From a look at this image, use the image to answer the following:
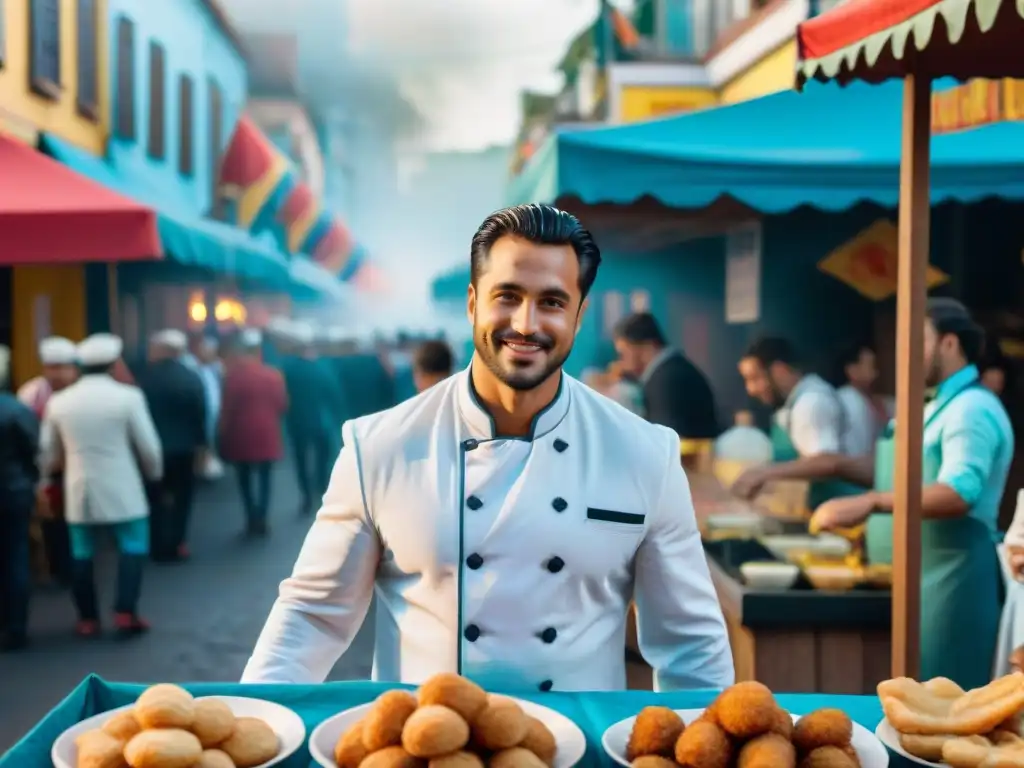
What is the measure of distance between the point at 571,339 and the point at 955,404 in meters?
2.41

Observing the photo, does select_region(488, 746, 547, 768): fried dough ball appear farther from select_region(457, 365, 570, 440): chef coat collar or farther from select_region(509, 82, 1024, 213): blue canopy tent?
select_region(509, 82, 1024, 213): blue canopy tent

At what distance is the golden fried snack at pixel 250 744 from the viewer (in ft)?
5.88

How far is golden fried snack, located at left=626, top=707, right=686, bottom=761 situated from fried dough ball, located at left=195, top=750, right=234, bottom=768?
2.04 ft

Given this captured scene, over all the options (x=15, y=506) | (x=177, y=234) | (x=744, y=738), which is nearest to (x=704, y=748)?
(x=744, y=738)

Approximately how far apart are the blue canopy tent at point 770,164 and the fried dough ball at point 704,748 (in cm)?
388

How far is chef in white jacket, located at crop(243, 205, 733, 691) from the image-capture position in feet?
7.80

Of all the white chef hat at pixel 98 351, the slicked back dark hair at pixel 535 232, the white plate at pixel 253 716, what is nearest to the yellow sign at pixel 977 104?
the white chef hat at pixel 98 351

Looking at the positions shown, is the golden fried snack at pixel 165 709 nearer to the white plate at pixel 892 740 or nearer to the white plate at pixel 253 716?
the white plate at pixel 253 716

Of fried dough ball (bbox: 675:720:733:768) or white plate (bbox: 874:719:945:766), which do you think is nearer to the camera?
fried dough ball (bbox: 675:720:733:768)

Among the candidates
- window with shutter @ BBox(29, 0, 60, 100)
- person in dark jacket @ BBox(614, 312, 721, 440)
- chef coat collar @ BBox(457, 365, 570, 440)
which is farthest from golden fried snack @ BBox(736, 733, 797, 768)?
window with shutter @ BBox(29, 0, 60, 100)

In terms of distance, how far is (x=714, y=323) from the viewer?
11125mm

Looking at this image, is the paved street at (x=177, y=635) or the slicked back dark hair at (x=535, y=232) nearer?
the slicked back dark hair at (x=535, y=232)

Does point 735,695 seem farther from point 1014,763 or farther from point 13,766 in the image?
point 13,766

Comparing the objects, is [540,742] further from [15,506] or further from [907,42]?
[15,506]
